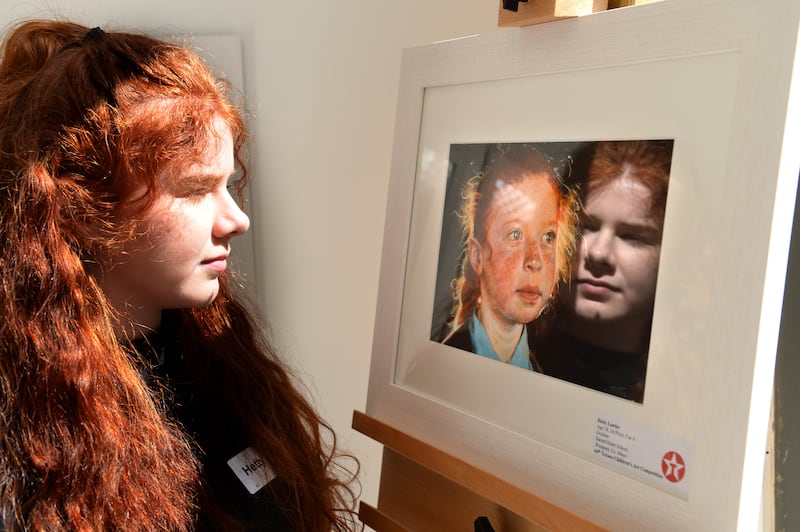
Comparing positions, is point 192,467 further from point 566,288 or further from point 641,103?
point 641,103

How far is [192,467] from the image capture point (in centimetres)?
112

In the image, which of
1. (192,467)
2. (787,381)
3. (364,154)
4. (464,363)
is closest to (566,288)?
(464,363)

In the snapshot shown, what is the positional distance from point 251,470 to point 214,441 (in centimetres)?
8

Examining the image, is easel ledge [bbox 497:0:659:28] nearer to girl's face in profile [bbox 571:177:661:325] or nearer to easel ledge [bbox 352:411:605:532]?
girl's face in profile [bbox 571:177:661:325]

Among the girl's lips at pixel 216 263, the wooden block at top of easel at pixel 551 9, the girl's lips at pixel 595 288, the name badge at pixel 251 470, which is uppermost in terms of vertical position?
the wooden block at top of easel at pixel 551 9

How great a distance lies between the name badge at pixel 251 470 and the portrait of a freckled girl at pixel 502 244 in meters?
0.36

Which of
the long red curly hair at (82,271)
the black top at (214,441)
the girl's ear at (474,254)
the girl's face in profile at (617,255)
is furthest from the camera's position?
the black top at (214,441)

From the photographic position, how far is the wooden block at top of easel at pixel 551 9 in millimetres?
911

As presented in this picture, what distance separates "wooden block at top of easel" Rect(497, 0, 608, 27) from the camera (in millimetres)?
911

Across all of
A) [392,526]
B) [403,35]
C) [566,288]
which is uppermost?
[403,35]

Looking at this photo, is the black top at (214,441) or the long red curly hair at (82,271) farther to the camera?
the black top at (214,441)

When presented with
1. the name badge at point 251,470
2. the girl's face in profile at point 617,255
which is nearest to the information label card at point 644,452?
the girl's face in profile at point 617,255

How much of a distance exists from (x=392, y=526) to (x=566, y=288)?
0.49 m

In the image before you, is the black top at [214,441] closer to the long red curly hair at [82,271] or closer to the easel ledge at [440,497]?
the long red curly hair at [82,271]
